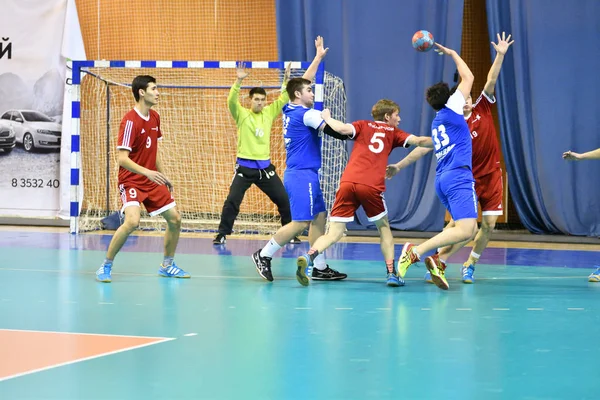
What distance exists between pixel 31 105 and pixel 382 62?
6.20m

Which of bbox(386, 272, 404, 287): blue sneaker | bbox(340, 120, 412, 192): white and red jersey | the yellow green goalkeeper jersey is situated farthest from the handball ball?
the yellow green goalkeeper jersey

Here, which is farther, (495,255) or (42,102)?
(42,102)

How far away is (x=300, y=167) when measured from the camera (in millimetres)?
7730

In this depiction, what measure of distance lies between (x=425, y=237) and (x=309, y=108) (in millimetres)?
5522

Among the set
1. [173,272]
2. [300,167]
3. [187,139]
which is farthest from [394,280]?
[187,139]

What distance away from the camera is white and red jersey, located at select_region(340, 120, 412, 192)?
297 inches

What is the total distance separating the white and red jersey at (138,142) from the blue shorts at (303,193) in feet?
4.12

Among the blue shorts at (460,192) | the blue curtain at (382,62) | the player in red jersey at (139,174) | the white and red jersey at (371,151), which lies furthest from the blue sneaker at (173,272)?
the blue curtain at (382,62)

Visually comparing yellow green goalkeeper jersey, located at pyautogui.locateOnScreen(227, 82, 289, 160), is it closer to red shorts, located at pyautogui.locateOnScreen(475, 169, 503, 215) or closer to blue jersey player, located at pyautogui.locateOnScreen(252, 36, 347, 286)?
blue jersey player, located at pyautogui.locateOnScreen(252, 36, 347, 286)

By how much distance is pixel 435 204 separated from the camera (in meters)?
13.3

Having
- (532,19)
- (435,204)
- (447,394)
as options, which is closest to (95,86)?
(435,204)

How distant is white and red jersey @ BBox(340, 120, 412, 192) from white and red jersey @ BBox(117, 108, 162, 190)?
177 centimetres

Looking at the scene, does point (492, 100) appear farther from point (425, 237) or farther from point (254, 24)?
point (254, 24)

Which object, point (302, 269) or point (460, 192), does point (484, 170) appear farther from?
point (302, 269)
